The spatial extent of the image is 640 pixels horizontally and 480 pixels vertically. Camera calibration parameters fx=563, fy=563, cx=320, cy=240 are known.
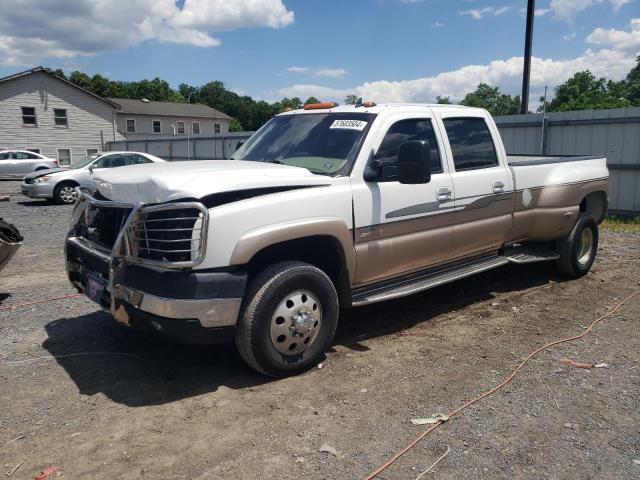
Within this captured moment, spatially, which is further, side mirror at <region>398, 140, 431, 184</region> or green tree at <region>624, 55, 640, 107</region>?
green tree at <region>624, 55, 640, 107</region>

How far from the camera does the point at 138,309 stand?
387cm

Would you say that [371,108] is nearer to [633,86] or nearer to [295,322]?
[295,322]

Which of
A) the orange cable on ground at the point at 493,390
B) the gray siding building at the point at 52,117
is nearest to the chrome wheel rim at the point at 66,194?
the orange cable on ground at the point at 493,390

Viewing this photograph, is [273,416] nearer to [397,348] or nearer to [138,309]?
[138,309]

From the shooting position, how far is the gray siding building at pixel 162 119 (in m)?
50.2

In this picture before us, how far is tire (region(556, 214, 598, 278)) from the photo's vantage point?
7098 millimetres

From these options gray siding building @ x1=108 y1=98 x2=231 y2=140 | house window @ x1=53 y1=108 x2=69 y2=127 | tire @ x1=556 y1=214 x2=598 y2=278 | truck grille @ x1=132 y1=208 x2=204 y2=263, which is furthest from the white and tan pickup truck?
gray siding building @ x1=108 y1=98 x2=231 y2=140

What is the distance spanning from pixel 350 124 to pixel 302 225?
4.29ft

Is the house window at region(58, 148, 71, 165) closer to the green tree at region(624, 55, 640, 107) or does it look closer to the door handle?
the door handle

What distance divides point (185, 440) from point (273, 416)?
59 cm

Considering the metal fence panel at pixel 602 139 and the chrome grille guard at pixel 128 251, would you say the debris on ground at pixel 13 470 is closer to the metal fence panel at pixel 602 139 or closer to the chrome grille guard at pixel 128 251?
the chrome grille guard at pixel 128 251

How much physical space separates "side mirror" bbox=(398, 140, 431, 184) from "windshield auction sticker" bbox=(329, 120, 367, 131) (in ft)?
1.64

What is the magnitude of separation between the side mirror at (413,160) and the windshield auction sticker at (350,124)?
0.50 metres

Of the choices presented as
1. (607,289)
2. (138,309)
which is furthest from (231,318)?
(607,289)
